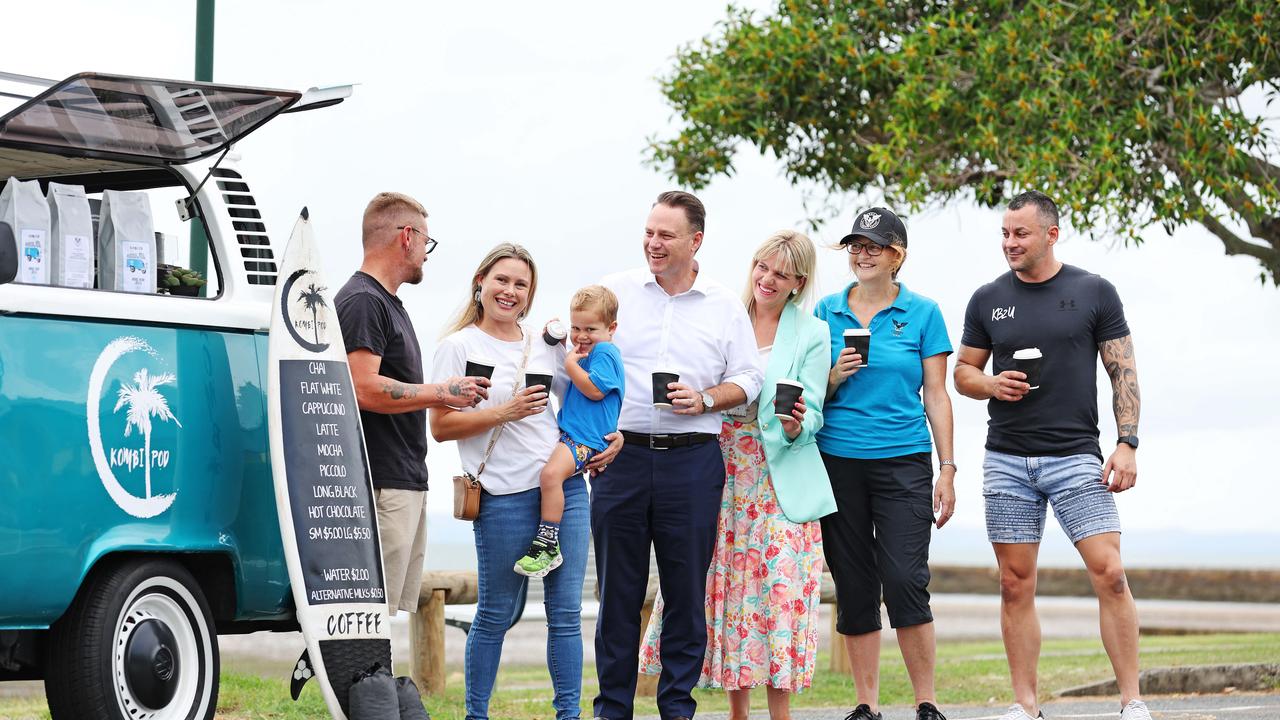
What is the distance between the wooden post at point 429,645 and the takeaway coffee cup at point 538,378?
3608 mm

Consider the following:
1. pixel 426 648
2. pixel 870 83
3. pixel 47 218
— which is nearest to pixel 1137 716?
pixel 426 648

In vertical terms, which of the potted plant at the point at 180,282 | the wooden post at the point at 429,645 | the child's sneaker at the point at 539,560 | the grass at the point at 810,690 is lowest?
the grass at the point at 810,690

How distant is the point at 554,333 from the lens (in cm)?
638

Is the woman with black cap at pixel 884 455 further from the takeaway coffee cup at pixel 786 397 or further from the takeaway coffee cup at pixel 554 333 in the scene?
the takeaway coffee cup at pixel 554 333

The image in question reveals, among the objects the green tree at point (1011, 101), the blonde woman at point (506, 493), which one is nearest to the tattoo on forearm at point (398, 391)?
Answer: the blonde woman at point (506, 493)

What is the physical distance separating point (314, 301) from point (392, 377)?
0.44 meters

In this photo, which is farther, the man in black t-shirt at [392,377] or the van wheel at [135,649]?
the man in black t-shirt at [392,377]

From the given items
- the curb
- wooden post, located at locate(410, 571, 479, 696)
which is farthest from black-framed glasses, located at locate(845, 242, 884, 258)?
the curb

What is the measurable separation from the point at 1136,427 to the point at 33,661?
4771 millimetres

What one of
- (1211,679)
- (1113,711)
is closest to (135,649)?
(1113,711)

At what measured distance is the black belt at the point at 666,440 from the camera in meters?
6.63

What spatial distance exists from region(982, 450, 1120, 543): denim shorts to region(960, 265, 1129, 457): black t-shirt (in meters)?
0.06

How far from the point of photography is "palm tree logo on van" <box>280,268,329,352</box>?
6188 mm

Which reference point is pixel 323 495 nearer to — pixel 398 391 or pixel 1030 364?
pixel 398 391
